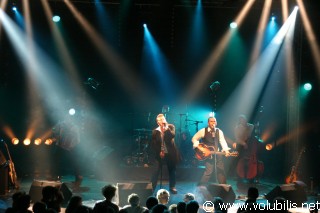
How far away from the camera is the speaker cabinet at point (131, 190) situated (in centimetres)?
879

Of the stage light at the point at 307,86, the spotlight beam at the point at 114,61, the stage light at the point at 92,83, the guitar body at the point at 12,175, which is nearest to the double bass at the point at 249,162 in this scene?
the stage light at the point at 307,86

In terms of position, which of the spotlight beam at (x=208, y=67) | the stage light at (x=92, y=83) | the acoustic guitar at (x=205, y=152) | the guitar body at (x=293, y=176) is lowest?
the guitar body at (x=293, y=176)

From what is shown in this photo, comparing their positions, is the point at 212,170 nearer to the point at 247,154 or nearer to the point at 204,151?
the point at 204,151

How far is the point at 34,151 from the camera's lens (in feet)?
48.5

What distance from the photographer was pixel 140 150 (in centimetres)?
1450

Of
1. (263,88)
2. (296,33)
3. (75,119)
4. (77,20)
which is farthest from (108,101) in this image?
(296,33)

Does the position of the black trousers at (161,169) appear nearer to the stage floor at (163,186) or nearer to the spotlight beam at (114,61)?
the stage floor at (163,186)

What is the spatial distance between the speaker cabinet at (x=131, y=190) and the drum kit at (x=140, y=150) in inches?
189

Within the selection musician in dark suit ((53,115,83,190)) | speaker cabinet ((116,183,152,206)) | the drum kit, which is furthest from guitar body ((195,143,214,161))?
the drum kit

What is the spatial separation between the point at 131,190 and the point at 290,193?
3177 mm

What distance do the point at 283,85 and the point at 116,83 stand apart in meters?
6.06

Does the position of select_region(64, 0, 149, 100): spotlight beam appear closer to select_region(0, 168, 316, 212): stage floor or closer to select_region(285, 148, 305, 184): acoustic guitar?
select_region(0, 168, 316, 212): stage floor

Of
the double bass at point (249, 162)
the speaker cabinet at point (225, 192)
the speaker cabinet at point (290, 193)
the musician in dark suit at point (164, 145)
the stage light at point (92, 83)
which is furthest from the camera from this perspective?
the stage light at point (92, 83)

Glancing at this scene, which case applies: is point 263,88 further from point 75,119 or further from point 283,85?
point 75,119
